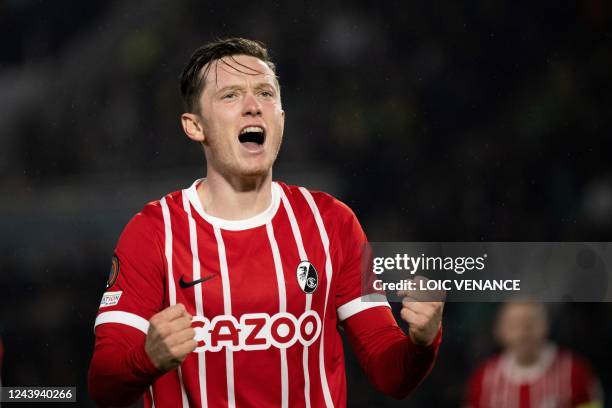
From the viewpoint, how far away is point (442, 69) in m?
4.33

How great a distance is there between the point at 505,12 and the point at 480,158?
850mm

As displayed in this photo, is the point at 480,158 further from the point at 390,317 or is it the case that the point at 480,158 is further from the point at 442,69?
the point at 390,317

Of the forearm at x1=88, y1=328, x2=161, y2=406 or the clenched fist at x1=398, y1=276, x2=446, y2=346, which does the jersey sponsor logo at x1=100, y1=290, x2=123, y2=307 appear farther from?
the clenched fist at x1=398, y1=276, x2=446, y2=346

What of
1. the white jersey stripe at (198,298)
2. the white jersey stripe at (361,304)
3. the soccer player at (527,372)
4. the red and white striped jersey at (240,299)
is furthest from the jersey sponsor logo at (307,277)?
the soccer player at (527,372)

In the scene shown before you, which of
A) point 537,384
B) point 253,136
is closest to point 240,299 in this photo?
point 253,136

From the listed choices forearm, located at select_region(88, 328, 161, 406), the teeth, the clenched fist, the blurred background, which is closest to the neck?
the teeth

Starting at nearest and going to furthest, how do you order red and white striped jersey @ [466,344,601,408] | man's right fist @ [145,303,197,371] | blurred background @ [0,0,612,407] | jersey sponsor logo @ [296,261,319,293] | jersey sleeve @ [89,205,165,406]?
man's right fist @ [145,303,197,371] < jersey sleeve @ [89,205,165,406] < jersey sponsor logo @ [296,261,319,293] < red and white striped jersey @ [466,344,601,408] < blurred background @ [0,0,612,407]

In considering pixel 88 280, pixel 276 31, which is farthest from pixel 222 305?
pixel 276 31

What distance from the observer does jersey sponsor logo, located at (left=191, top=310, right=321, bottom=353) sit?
1.79m

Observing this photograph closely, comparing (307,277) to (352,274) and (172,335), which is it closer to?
(352,274)

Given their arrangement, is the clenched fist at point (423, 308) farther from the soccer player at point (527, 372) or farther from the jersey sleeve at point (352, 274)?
the soccer player at point (527, 372)

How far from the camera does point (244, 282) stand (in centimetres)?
181

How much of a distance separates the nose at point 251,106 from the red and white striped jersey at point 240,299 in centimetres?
23

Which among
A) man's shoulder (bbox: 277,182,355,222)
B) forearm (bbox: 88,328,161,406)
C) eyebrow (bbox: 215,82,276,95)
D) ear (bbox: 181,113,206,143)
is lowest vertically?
forearm (bbox: 88,328,161,406)
